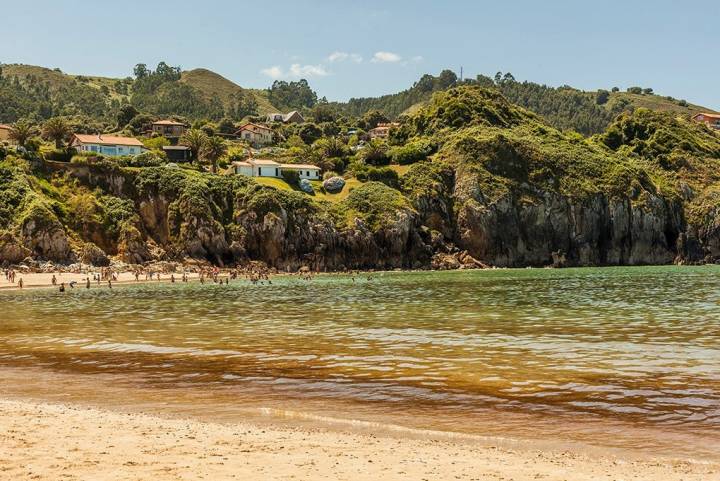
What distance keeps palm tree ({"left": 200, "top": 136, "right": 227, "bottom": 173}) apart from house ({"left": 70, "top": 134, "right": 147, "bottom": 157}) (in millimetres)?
14190

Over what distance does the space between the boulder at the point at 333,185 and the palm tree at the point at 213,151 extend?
2069cm

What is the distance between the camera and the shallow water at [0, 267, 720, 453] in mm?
16500

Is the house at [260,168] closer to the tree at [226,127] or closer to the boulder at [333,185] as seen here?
the boulder at [333,185]

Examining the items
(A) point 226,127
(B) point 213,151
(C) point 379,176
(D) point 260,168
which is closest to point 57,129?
(B) point 213,151

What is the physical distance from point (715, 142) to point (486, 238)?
289ft

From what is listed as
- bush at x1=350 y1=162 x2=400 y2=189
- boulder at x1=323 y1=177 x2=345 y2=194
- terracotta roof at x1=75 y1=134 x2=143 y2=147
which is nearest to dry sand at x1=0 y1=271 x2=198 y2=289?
terracotta roof at x1=75 y1=134 x2=143 y2=147

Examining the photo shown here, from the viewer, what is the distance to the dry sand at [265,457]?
10.9m

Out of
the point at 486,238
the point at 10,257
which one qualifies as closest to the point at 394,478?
the point at 10,257

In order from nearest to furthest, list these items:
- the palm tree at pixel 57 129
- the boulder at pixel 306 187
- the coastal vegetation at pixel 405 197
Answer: the coastal vegetation at pixel 405 197 → the palm tree at pixel 57 129 → the boulder at pixel 306 187

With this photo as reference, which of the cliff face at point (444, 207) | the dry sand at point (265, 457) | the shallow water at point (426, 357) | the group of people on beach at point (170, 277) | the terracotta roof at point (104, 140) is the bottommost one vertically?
the group of people on beach at point (170, 277)

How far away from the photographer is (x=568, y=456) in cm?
1247

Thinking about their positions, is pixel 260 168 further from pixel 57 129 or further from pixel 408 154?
pixel 57 129

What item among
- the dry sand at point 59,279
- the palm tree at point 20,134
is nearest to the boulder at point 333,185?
the dry sand at point 59,279

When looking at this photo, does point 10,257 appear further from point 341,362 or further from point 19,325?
point 341,362
